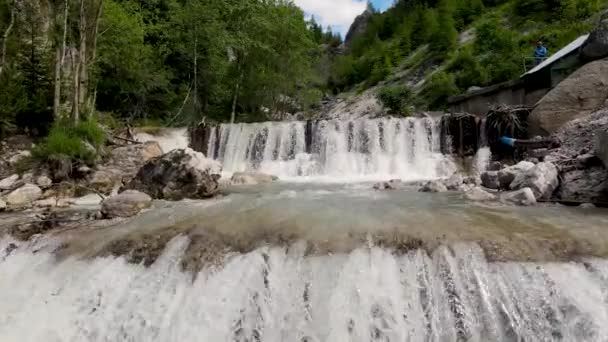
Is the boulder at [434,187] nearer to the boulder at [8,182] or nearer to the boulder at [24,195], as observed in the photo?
the boulder at [24,195]

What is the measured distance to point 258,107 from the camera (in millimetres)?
24234

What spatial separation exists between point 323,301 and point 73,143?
9831 mm

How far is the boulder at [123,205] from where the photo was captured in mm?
7051

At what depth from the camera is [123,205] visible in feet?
23.6

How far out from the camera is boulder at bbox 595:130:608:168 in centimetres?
672

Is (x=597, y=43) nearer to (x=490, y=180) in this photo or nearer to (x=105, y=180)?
(x=490, y=180)

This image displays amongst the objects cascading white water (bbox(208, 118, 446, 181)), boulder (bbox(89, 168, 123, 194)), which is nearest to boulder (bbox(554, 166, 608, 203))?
cascading white water (bbox(208, 118, 446, 181))

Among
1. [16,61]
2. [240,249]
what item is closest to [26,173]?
[16,61]

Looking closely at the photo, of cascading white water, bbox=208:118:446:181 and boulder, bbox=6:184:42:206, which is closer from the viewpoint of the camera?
boulder, bbox=6:184:42:206

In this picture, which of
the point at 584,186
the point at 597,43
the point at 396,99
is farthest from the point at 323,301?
the point at 396,99

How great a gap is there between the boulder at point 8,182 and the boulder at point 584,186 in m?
11.7

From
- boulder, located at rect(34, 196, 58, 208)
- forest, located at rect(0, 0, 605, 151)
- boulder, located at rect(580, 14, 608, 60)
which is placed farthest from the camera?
forest, located at rect(0, 0, 605, 151)

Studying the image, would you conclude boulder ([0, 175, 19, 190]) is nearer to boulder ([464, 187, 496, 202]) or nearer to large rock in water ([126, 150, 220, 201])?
large rock in water ([126, 150, 220, 201])

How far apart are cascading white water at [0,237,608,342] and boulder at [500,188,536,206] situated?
2.87 meters
